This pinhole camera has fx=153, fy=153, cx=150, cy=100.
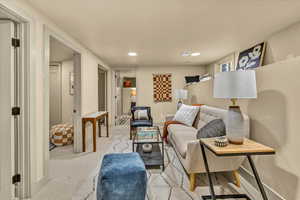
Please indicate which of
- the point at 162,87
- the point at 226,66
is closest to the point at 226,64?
the point at 226,66

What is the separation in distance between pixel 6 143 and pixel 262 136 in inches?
112

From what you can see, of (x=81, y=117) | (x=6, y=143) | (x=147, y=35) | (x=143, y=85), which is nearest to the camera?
(x=6, y=143)

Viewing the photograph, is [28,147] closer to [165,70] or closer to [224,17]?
[224,17]

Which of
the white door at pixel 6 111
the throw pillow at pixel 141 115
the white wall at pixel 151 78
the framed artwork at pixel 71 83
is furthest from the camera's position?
the white wall at pixel 151 78

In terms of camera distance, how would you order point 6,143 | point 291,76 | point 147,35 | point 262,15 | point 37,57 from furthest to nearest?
point 147,35 → point 262,15 → point 37,57 → point 6,143 → point 291,76

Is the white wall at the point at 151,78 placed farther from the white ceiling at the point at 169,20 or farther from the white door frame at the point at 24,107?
the white door frame at the point at 24,107

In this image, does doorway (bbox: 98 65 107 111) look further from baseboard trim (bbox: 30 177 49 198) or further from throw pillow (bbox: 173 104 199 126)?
baseboard trim (bbox: 30 177 49 198)

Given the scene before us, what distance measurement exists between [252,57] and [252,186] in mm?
2574

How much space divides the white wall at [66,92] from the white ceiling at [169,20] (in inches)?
69.1

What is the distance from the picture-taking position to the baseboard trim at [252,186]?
61.9 inches

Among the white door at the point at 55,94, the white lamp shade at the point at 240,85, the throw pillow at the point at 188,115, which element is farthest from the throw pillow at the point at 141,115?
the white lamp shade at the point at 240,85

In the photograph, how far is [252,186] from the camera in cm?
183

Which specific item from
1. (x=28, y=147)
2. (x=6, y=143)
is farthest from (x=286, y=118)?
(x=6, y=143)

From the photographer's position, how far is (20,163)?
1.75 metres
